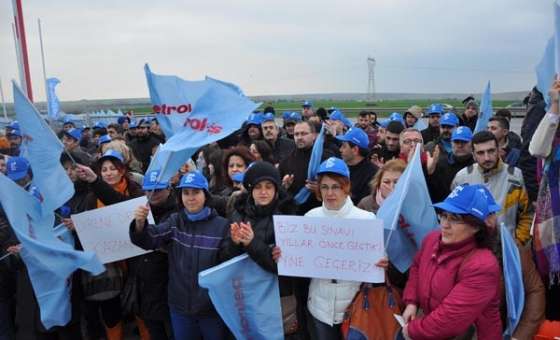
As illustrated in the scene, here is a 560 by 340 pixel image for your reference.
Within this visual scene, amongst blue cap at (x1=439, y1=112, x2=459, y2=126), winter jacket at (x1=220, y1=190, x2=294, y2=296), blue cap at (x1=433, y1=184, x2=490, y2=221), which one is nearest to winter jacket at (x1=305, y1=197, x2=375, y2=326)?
winter jacket at (x1=220, y1=190, x2=294, y2=296)

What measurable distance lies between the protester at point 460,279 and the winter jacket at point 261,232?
3.51 feet

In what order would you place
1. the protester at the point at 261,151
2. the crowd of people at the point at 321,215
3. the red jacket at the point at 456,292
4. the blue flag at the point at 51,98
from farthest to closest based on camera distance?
the blue flag at the point at 51,98, the protester at the point at 261,151, the crowd of people at the point at 321,215, the red jacket at the point at 456,292

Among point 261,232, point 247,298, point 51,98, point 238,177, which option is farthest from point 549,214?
point 51,98

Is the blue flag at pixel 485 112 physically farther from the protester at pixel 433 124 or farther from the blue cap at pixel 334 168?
the blue cap at pixel 334 168

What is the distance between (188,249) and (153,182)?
33.1 inches

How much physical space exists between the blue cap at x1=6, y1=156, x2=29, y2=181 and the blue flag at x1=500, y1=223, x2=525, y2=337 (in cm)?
473

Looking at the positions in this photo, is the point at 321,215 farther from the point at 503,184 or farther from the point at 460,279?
the point at 503,184

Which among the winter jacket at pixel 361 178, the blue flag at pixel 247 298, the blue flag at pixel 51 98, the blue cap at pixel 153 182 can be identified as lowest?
the blue flag at pixel 247 298

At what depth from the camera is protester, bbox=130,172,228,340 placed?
3.51 m

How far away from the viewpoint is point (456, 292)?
2482 millimetres

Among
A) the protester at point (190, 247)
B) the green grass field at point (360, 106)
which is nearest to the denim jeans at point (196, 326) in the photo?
the protester at point (190, 247)

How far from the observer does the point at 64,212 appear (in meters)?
4.33

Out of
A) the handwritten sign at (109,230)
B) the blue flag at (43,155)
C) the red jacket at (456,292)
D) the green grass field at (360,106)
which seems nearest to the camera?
the red jacket at (456,292)

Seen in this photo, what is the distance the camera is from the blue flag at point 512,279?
2.72 m
